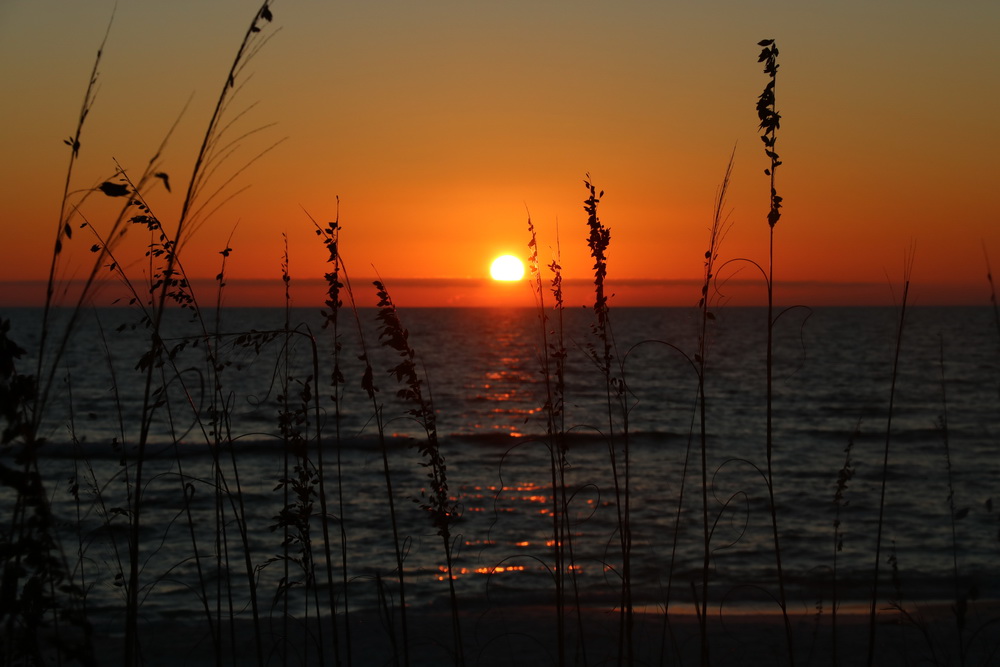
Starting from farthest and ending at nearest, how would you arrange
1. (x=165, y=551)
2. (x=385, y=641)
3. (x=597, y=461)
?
(x=597, y=461) < (x=165, y=551) < (x=385, y=641)

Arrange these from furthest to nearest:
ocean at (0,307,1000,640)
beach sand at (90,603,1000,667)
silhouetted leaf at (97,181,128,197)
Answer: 1. beach sand at (90,603,1000,667)
2. ocean at (0,307,1000,640)
3. silhouetted leaf at (97,181,128,197)

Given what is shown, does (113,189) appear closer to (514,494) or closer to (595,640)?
(595,640)

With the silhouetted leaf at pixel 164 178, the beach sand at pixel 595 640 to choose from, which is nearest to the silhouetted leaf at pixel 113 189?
the silhouetted leaf at pixel 164 178

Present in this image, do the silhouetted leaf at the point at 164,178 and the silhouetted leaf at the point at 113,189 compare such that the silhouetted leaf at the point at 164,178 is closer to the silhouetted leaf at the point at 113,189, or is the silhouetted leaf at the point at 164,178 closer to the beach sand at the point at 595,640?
the silhouetted leaf at the point at 113,189

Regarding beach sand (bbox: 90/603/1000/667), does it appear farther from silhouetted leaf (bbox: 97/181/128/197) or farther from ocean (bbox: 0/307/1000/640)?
silhouetted leaf (bbox: 97/181/128/197)

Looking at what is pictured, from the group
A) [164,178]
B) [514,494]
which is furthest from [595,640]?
[514,494]

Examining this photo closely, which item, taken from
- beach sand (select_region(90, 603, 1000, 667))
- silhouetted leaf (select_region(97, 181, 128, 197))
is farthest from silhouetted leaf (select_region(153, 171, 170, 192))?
beach sand (select_region(90, 603, 1000, 667))

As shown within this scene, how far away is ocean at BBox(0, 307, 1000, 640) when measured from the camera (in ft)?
10.5

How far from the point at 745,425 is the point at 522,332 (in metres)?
77.3

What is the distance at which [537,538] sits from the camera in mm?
13062

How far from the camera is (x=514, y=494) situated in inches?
640

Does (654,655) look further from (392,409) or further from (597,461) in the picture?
(392,409)

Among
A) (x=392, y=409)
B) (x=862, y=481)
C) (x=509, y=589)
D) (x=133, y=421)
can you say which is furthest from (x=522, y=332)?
(x=509, y=589)

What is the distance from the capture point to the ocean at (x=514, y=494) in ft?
10.5
